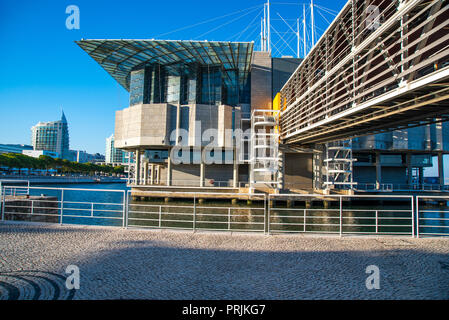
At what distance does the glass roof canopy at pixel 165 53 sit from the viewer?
94.8ft

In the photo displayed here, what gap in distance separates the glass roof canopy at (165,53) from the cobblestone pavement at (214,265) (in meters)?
27.3

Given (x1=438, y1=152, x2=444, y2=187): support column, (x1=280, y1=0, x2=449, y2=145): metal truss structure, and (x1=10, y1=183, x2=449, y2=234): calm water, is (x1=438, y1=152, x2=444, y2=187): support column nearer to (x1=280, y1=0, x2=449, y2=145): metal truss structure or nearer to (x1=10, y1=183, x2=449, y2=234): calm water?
(x1=10, y1=183, x2=449, y2=234): calm water

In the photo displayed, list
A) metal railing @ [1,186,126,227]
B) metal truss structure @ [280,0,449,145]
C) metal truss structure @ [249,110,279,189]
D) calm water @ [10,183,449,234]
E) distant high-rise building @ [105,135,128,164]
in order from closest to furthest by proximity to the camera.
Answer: calm water @ [10,183,449,234] < metal railing @ [1,186,126,227] < metal truss structure @ [280,0,449,145] < metal truss structure @ [249,110,279,189] < distant high-rise building @ [105,135,128,164]

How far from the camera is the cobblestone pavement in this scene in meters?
3.35

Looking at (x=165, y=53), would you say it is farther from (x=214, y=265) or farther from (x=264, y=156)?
(x=214, y=265)

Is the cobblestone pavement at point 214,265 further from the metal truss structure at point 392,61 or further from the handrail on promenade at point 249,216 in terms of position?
the metal truss structure at point 392,61

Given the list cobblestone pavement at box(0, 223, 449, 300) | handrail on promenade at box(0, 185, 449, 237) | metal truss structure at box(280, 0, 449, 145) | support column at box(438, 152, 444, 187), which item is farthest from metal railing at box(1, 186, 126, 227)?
support column at box(438, 152, 444, 187)

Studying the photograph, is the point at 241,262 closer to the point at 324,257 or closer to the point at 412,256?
the point at 324,257

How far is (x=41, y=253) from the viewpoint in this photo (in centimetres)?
478

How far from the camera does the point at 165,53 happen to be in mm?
31875

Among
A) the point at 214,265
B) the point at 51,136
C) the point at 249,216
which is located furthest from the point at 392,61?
the point at 51,136

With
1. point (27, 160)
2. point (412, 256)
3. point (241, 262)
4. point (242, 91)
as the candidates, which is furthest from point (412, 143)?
point (27, 160)

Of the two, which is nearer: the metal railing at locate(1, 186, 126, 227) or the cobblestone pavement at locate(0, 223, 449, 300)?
the cobblestone pavement at locate(0, 223, 449, 300)

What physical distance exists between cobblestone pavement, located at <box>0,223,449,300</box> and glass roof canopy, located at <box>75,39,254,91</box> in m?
27.3
